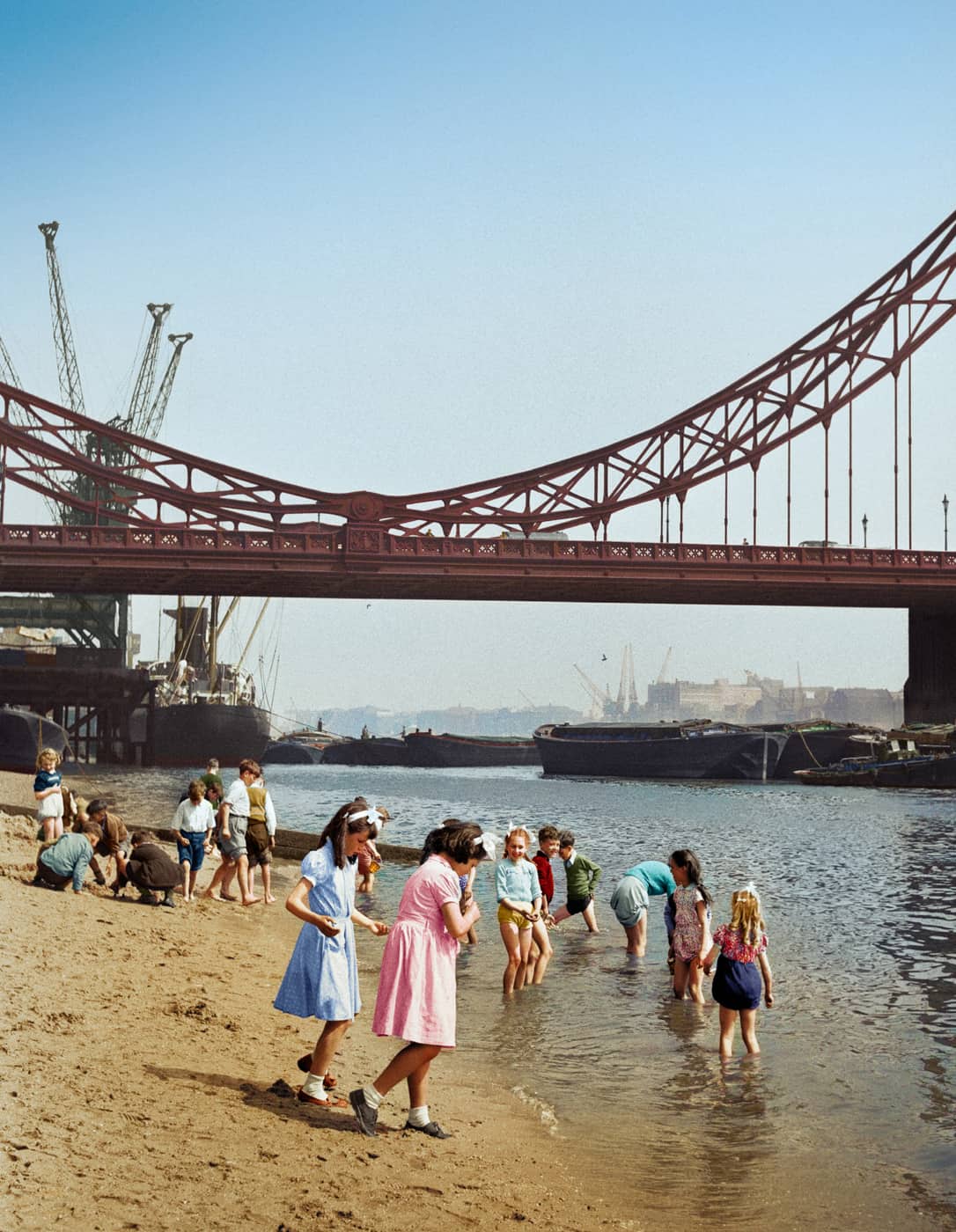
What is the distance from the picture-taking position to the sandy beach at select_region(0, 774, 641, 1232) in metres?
7.11

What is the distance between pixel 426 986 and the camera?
874cm

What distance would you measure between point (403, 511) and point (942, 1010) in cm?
6300

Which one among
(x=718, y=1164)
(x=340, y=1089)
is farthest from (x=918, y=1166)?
(x=340, y=1089)

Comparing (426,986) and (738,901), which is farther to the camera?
(738,901)

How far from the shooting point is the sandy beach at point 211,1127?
280 inches

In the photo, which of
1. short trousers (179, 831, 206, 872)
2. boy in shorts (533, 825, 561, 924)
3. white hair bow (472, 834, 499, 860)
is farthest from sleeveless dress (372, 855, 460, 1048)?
short trousers (179, 831, 206, 872)

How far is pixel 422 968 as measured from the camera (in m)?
8.73

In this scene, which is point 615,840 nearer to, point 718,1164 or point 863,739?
point 718,1164

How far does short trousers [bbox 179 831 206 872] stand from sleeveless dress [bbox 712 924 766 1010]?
10.1 metres

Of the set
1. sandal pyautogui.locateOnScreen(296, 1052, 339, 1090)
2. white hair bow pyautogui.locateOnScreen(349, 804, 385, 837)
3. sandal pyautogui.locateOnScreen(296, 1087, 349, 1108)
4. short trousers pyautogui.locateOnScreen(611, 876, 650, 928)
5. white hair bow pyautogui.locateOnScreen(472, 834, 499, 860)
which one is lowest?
sandal pyautogui.locateOnScreen(296, 1087, 349, 1108)

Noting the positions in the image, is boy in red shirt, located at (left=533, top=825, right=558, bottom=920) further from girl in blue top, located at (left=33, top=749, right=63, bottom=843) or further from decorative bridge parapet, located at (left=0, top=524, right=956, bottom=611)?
decorative bridge parapet, located at (left=0, top=524, right=956, bottom=611)

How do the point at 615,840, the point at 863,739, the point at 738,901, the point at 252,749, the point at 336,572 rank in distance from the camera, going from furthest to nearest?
the point at 252,749, the point at 863,739, the point at 336,572, the point at 615,840, the point at 738,901

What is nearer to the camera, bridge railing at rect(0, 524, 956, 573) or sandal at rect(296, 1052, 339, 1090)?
sandal at rect(296, 1052, 339, 1090)

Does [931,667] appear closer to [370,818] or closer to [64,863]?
[64,863]
